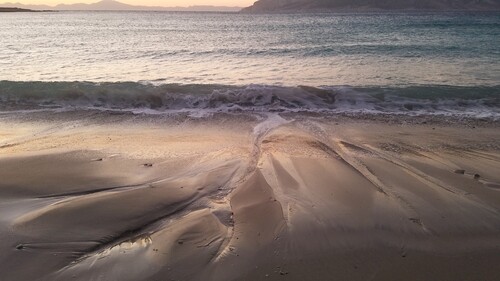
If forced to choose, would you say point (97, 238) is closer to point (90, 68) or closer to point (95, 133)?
point (95, 133)

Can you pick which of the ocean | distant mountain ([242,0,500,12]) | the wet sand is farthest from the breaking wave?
distant mountain ([242,0,500,12])

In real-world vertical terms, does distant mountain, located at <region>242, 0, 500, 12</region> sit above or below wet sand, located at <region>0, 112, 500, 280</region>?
above

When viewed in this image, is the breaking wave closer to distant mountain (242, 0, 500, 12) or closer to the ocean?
the ocean

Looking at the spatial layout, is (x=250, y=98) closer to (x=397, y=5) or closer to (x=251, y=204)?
(x=251, y=204)

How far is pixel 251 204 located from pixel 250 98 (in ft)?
20.6

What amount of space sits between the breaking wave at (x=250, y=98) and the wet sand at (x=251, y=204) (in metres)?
2.15

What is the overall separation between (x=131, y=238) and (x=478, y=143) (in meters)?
6.21

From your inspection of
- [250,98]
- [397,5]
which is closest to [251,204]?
[250,98]

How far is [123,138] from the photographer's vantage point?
23.7 feet

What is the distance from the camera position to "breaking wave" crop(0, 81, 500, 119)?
966 centimetres

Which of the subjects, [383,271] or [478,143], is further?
[478,143]

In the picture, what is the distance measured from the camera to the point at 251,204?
441 centimetres

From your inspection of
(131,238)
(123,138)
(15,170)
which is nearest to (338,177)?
(131,238)

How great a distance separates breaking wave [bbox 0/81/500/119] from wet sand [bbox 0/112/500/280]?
7.07 feet
